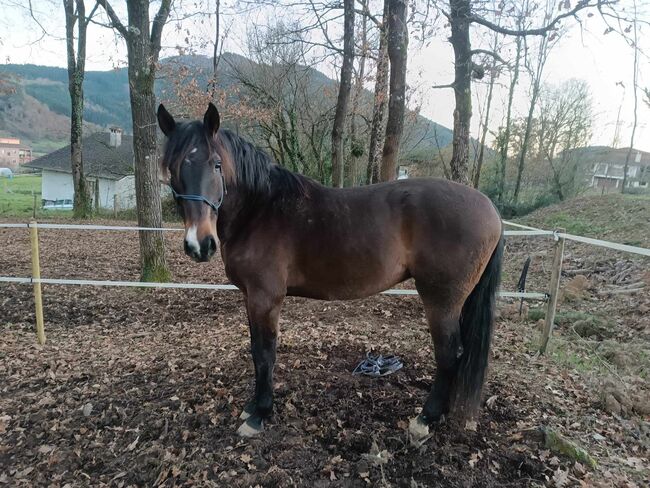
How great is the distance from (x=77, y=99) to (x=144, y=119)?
35.1 feet

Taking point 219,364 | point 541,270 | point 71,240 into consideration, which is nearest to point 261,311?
point 219,364

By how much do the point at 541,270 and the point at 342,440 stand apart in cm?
757

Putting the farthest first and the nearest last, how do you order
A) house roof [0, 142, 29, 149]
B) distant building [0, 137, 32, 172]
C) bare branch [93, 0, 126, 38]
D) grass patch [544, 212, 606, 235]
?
1. distant building [0, 137, 32, 172]
2. house roof [0, 142, 29, 149]
3. grass patch [544, 212, 606, 235]
4. bare branch [93, 0, 126, 38]

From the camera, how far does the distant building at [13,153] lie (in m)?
47.3

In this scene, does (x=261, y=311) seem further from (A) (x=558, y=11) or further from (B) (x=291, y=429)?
(A) (x=558, y=11)

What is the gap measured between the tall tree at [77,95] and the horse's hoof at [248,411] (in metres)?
13.9

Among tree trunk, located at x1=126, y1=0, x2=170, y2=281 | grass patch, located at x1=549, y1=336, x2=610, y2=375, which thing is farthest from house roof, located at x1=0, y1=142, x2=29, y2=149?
grass patch, located at x1=549, y1=336, x2=610, y2=375

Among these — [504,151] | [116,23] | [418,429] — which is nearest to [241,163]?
[418,429]

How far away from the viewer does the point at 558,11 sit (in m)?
5.50

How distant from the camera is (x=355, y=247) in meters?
2.40

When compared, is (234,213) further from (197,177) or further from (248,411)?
(248,411)

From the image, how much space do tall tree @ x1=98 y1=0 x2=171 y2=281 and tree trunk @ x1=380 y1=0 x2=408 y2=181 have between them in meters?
3.39

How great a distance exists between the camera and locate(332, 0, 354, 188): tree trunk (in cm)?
812

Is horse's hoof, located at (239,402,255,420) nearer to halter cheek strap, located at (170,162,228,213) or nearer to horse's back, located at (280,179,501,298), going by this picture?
horse's back, located at (280,179,501,298)
